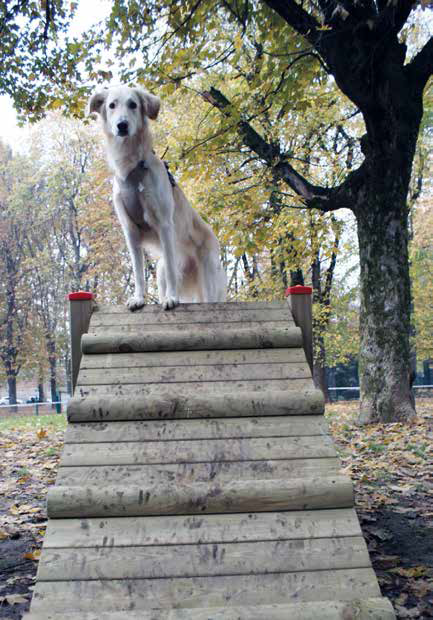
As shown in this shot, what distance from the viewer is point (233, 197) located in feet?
34.0

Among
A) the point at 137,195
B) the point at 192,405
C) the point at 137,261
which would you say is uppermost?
the point at 137,195

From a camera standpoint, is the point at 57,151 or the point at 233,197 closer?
the point at 233,197

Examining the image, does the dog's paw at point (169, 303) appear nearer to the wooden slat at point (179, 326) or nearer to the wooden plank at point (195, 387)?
the wooden slat at point (179, 326)

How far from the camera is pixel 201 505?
238 cm

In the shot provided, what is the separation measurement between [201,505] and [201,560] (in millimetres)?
242

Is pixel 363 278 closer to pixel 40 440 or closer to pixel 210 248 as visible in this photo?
pixel 210 248

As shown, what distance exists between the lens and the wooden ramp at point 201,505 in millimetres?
2096

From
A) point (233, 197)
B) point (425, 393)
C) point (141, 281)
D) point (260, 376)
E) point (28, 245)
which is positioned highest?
point (28, 245)

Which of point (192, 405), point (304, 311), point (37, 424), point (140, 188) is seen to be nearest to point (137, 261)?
point (140, 188)

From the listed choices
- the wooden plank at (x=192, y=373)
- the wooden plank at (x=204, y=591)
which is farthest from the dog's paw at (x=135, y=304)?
the wooden plank at (x=204, y=591)

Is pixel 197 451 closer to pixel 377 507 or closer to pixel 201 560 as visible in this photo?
pixel 201 560

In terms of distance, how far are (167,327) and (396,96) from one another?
204 inches

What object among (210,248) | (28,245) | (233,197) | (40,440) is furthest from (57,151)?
(210,248)

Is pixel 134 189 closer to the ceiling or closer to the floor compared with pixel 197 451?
closer to the ceiling
